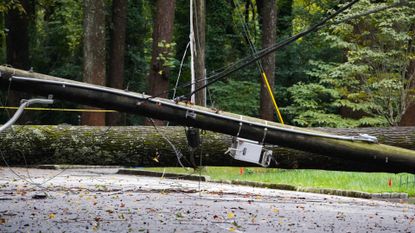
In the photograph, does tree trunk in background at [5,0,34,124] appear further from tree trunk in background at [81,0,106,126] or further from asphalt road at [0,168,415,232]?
asphalt road at [0,168,415,232]

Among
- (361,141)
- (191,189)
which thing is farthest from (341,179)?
(361,141)

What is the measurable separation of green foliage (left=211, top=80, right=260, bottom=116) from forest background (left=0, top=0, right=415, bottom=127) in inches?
1.8

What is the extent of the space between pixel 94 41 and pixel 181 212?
50.6 ft

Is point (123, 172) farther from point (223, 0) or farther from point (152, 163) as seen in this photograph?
point (223, 0)

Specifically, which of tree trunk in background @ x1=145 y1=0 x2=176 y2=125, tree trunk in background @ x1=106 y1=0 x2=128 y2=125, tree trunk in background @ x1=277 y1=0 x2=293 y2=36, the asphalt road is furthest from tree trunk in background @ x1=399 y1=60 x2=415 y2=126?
tree trunk in background @ x1=277 y1=0 x2=293 y2=36

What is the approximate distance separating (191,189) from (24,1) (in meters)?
22.3

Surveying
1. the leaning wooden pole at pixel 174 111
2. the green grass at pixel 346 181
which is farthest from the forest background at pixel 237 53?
the leaning wooden pole at pixel 174 111

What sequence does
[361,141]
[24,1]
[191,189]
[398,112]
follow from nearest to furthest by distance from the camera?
[361,141]
[191,189]
[398,112]
[24,1]

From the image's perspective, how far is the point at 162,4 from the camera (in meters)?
27.1

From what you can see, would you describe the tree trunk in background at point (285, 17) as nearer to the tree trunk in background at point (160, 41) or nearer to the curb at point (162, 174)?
the tree trunk in background at point (160, 41)

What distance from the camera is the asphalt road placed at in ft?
30.6

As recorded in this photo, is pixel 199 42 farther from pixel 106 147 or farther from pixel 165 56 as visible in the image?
pixel 106 147

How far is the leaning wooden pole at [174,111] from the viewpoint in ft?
29.6

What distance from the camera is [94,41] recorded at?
25.5 meters
